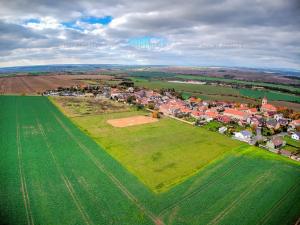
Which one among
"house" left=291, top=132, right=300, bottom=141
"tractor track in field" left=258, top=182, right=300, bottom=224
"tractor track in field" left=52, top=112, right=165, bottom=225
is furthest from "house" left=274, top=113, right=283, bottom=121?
"tractor track in field" left=52, top=112, right=165, bottom=225

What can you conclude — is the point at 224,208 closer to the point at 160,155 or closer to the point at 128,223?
the point at 128,223

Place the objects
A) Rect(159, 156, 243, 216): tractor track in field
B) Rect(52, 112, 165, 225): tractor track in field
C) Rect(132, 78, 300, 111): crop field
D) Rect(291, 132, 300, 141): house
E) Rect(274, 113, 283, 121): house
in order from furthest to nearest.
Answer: Rect(132, 78, 300, 111): crop field → Rect(274, 113, 283, 121): house → Rect(291, 132, 300, 141): house → Rect(159, 156, 243, 216): tractor track in field → Rect(52, 112, 165, 225): tractor track in field

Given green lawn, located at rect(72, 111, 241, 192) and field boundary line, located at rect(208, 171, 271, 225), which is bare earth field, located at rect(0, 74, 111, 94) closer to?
green lawn, located at rect(72, 111, 241, 192)

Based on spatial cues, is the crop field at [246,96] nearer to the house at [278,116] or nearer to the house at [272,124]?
the house at [278,116]

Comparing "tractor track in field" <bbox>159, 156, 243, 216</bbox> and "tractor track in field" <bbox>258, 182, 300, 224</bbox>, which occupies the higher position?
"tractor track in field" <bbox>159, 156, 243, 216</bbox>

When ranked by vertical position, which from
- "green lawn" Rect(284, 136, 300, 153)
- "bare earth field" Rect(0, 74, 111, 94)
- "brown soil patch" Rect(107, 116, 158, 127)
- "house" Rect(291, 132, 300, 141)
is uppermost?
"bare earth field" Rect(0, 74, 111, 94)

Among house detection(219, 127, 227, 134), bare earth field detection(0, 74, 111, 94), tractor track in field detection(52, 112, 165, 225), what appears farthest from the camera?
bare earth field detection(0, 74, 111, 94)
